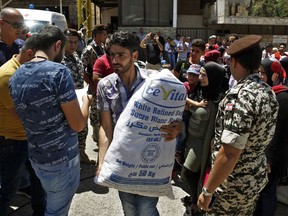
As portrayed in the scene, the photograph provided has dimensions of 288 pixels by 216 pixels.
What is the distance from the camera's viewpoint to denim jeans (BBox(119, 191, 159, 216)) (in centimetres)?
224

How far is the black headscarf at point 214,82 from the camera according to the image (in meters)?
3.09

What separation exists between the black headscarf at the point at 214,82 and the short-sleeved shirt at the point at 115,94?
1044mm

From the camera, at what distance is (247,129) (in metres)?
1.80

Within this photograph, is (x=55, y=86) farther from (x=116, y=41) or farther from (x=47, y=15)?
(x=47, y=15)

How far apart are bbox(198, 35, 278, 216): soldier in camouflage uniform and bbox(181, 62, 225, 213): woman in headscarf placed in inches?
37.6

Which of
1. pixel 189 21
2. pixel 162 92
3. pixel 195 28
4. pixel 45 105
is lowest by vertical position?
pixel 45 105

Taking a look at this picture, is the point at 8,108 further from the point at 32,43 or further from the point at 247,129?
the point at 247,129

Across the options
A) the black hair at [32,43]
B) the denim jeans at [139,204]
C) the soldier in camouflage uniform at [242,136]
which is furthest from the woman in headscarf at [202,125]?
the black hair at [32,43]

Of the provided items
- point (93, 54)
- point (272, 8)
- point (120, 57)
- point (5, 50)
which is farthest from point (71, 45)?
point (272, 8)

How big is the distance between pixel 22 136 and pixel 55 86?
2.97 ft

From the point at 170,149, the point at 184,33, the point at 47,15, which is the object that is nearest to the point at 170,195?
the point at 170,149

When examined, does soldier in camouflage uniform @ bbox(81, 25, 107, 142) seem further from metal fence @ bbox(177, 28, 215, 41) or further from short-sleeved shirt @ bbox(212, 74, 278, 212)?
metal fence @ bbox(177, 28, 215, 41)

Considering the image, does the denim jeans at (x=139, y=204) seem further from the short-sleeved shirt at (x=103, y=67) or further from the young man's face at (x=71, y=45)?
the young man's face at (x=71, y=45)

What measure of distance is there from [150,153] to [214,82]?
1.37 m
